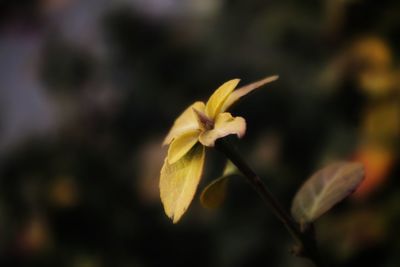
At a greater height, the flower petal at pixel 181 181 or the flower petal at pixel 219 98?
the flower petal at pixel 219 98

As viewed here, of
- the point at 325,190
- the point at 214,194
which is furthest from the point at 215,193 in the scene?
the point at 325,190

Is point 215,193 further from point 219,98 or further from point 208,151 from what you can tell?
point 208,151

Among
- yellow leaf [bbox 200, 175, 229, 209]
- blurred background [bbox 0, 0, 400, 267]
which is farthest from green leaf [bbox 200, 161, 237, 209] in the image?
blurred background [bbox 0, 0, 400, 267]

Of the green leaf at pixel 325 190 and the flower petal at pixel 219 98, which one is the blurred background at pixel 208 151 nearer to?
the green leaf at pixel 325 190

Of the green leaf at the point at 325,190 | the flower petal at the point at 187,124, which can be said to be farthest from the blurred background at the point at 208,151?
the flower petal at the point at 187,124

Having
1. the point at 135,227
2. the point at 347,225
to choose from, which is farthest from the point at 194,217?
the point at 347,225

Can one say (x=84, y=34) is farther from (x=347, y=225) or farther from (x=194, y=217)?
(x=347, y=225)
